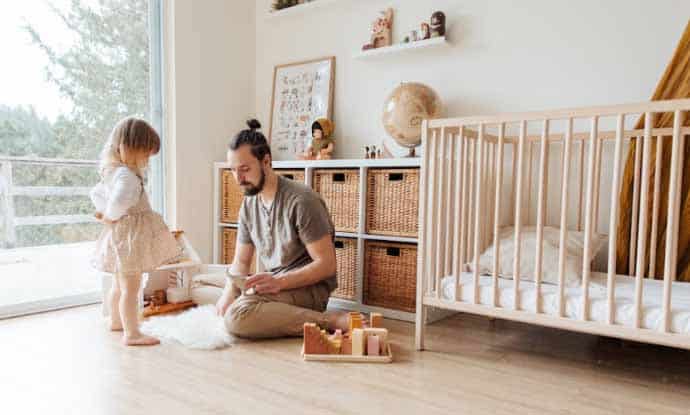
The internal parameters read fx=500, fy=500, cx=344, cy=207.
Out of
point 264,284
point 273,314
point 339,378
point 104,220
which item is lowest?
point 339,378

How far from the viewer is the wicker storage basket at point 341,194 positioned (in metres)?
2.42

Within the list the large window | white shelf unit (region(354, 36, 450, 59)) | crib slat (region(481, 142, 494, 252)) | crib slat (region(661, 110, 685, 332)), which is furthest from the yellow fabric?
the large window

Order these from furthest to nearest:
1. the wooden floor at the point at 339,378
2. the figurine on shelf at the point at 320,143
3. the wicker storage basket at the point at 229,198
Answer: the wicker storage basket at the point at 229,198 < the figurine on shelf at the point at 320,143 < the wooden floor at the point at 339,378

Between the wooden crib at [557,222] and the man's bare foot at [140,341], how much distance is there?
97 centimetres

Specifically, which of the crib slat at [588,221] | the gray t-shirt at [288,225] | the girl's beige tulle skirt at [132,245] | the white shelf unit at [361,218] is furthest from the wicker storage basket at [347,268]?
the crib slat at [588,221]

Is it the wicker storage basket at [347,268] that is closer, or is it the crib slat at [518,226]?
the crib slat at [518,226]

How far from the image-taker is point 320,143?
274 centimetres

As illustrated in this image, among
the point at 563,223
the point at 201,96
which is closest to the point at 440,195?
the point at 563,223

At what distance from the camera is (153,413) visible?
127 cm

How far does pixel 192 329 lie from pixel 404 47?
5.52 feet

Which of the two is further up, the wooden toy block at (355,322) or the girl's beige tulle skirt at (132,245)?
the girl's beige tulle skirt at (132,245)

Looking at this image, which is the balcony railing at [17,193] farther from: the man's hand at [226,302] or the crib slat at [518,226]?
the crib slat at [518,226]

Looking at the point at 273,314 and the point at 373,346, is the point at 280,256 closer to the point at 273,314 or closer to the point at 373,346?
the point at 273,314

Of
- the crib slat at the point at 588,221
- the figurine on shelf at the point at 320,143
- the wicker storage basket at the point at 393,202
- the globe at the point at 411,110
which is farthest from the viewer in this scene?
the figurine on shelf at the point at 320,143
